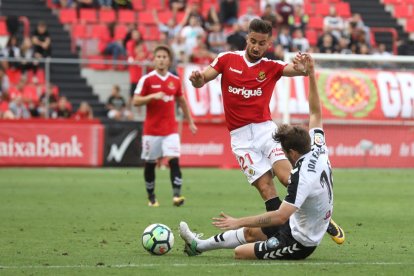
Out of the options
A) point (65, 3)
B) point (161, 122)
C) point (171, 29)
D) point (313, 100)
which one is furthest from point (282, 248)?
point (65, 3)

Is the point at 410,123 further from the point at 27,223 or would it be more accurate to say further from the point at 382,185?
the point at 27,223

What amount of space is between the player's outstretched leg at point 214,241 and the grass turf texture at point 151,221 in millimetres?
112

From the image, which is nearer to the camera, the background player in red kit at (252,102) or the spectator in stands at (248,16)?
the background player in red kit at (252,102)

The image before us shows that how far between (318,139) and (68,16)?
73.9ft

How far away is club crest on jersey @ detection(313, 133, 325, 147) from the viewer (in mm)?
9537

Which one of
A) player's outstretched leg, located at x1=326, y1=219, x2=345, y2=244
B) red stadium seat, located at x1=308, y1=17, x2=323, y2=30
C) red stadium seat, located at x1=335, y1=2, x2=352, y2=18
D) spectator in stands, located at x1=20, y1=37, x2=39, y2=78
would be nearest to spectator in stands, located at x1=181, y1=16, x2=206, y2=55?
spectator in stands, located at x1=20, y1=37, x2=39, y2=78

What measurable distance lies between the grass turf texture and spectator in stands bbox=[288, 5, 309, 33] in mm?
8315

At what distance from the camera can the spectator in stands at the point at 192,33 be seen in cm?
2909

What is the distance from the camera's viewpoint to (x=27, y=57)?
27.4 m

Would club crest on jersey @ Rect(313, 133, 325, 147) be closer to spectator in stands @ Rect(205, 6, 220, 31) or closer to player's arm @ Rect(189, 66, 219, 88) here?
player's arm @ Rect(189, 66, 219, 88)

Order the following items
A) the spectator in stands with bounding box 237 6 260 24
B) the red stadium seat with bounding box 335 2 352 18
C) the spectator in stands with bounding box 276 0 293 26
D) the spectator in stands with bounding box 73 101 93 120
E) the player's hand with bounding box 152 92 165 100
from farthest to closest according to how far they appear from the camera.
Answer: the red stadium seat with bounding box 335 2 352 18
the spectator in stands with bounding box 276 0 293 26
the spectator in stands with bounding box 237 6 260 24
the spectator in stands with bounding box 73 101 93 120
the player's hand with bounding box 152 92 165 100

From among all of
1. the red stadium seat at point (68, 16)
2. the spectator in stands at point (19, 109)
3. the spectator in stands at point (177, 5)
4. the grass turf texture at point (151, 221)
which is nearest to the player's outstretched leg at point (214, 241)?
the grass turf texture at point (151, 221)

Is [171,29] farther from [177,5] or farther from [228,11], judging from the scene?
[228,11]

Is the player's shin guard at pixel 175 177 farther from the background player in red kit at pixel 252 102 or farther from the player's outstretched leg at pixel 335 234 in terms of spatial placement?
the player's outstretched leg at pixel 335 234
